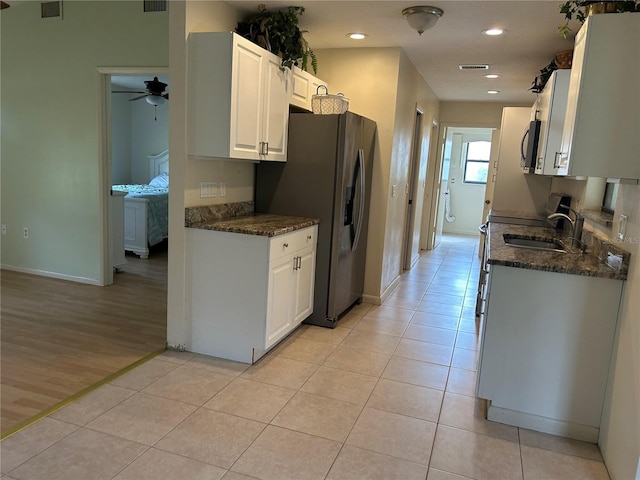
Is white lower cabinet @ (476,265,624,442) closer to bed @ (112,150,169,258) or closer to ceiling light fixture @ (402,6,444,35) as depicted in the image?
ceiling light fixture @ (402,6,444,35)

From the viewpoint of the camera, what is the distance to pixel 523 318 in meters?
2.31

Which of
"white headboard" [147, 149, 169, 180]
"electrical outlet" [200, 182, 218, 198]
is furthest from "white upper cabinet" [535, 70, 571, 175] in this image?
"white headboard" [147, 149, 169, 180]

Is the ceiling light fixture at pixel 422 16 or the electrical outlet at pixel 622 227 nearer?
the electrical outlet at pixel 622 227

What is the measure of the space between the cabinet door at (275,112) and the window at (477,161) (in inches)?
272

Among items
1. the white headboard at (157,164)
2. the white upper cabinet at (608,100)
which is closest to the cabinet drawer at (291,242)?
the white upper cabinet at (608,100)

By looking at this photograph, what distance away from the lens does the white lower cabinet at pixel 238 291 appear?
284cm

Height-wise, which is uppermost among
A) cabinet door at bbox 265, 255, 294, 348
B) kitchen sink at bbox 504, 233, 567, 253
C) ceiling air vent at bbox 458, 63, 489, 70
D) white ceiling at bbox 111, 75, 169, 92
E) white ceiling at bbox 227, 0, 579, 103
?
white ceiling at bbox 111, 75, 169, 92

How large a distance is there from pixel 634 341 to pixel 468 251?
5703 millimetres

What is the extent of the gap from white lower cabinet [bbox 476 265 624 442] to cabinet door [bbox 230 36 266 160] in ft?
5.41

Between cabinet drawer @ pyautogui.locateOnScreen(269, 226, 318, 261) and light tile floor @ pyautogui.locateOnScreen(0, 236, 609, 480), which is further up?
cabinet drawer @ pyautogui.locateOnScreen(269, 226, 318, 261)

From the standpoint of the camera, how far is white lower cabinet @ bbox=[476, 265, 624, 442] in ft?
7.32

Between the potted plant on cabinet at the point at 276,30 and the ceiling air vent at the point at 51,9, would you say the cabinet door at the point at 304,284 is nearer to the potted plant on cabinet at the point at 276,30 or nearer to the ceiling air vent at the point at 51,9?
the potted plant on cabinet at the point at 276,30

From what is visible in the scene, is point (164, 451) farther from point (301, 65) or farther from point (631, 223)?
point (301, 65)

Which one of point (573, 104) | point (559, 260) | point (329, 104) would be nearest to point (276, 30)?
point (329, 104)
